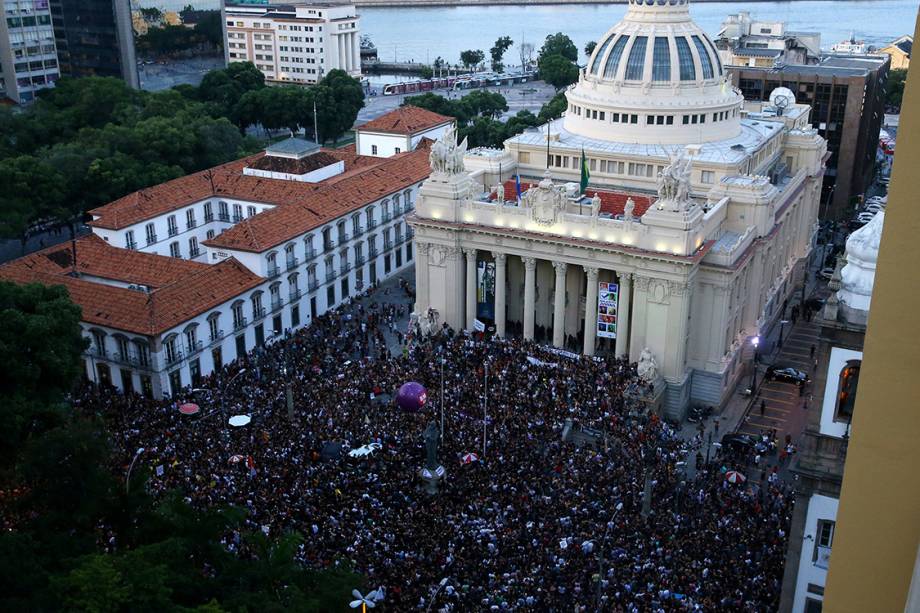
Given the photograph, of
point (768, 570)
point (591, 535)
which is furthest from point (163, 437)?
point (768, 570)

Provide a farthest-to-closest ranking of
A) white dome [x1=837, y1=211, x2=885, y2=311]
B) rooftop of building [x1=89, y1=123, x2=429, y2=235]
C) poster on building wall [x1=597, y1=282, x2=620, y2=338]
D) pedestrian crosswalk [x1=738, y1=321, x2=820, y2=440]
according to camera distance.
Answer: rooftop of building [x1=89, y1=123, x2=429, y2=235] < poster on building wall [x1=597, y1=282, x2=620, y2=338] < pedestrian crosswalk [x1=738, y1=321, x2=820, y2=440] < white dome [x1=837, y1=211, x2=885, y2=311]

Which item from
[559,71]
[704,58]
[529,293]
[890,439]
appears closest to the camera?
[890,439]

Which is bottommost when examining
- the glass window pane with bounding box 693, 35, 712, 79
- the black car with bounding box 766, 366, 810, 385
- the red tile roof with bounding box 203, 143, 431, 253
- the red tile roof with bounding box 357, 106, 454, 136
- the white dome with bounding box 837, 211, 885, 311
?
the black car with bounding box 766, 366, 810, 385

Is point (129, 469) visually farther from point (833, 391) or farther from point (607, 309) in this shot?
point (607, 309)

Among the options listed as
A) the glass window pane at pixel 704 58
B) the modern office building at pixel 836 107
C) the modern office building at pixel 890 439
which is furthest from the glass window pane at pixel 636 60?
the modern office building at pixel 890 439

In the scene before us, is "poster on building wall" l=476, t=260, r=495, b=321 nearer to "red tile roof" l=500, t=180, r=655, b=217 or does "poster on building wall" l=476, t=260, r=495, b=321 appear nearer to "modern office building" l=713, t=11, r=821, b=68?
"red tile roof" l=500, t=180, r=655, b=217

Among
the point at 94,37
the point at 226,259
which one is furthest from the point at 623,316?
the point at 94,37

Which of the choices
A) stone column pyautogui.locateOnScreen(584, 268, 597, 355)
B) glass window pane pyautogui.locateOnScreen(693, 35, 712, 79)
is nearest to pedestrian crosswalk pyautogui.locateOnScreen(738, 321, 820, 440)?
stone column pyautogui.locateOnScreen(584, 268, 597, 355)
